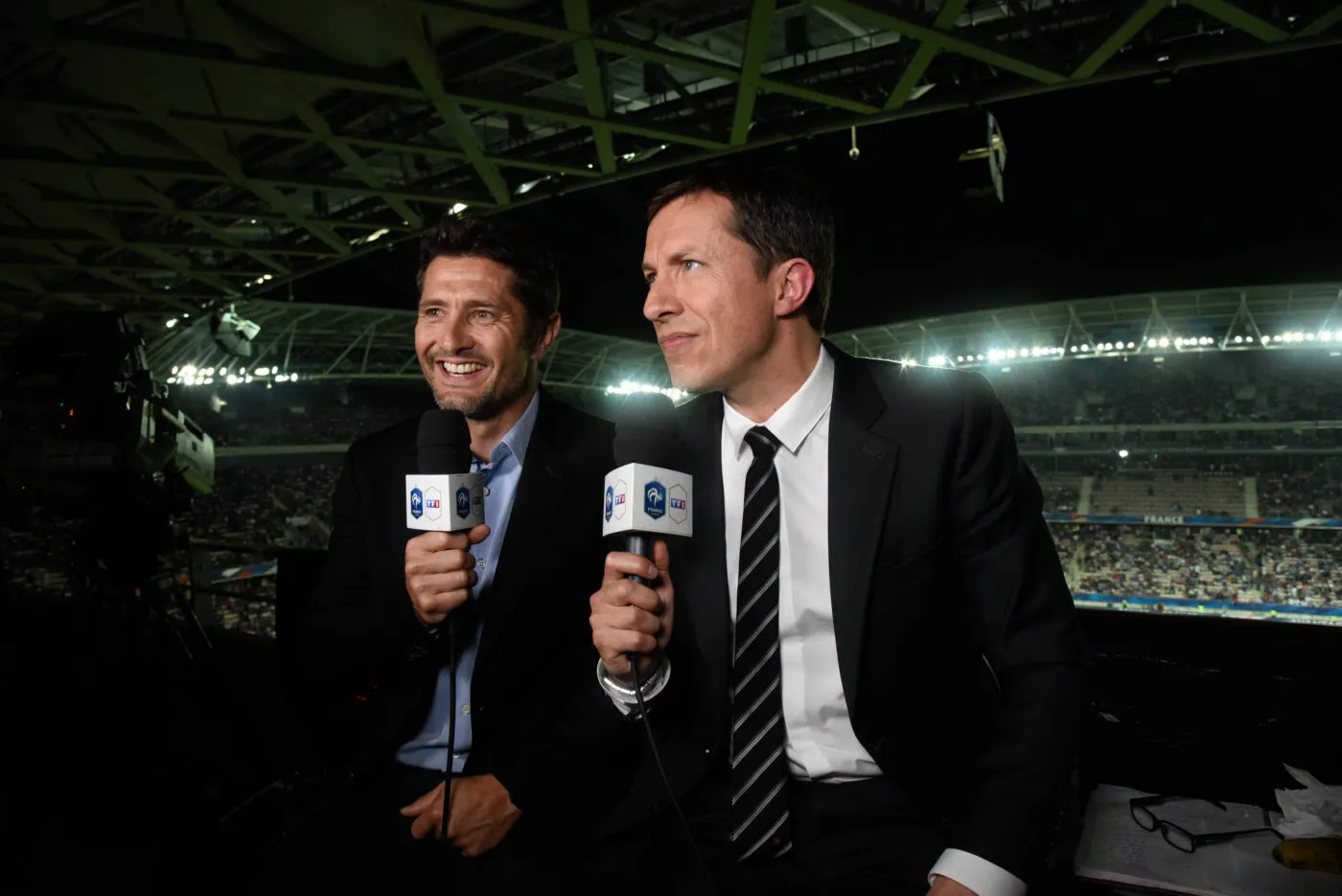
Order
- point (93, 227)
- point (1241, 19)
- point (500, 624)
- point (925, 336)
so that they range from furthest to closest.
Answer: point (925, 336) < point (93, 227) < point (1241, 19) < point (500, 624)

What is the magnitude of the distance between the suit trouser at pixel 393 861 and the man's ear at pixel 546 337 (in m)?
1.28

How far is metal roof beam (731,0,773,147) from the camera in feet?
16.0

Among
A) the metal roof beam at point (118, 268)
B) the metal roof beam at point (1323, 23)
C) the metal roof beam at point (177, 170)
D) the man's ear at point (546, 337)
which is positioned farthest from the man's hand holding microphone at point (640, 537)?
the metal roof beam at point (118, 268)

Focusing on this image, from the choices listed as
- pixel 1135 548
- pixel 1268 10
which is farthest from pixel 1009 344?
pixel 1268 10

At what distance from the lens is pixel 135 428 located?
3223 millimetres

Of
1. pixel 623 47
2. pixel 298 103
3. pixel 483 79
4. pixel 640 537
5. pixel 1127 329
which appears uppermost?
pixel 483 79

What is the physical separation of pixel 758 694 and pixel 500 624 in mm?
768

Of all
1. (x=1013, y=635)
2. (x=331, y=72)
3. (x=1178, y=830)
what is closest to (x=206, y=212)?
(x=331, y=72)

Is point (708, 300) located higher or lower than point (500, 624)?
higher

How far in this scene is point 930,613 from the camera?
4.90 ft

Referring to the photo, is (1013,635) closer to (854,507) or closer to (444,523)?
(854,507)

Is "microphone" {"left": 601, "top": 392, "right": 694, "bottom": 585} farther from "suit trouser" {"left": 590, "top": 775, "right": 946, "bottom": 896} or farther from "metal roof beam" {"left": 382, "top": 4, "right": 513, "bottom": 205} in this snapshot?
"metal roof beam" {"left": 382, "top": 4, "right": 513, "bottom": 205}

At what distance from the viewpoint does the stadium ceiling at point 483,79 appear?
198 inches

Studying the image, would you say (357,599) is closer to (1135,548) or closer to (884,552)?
(884,552)
